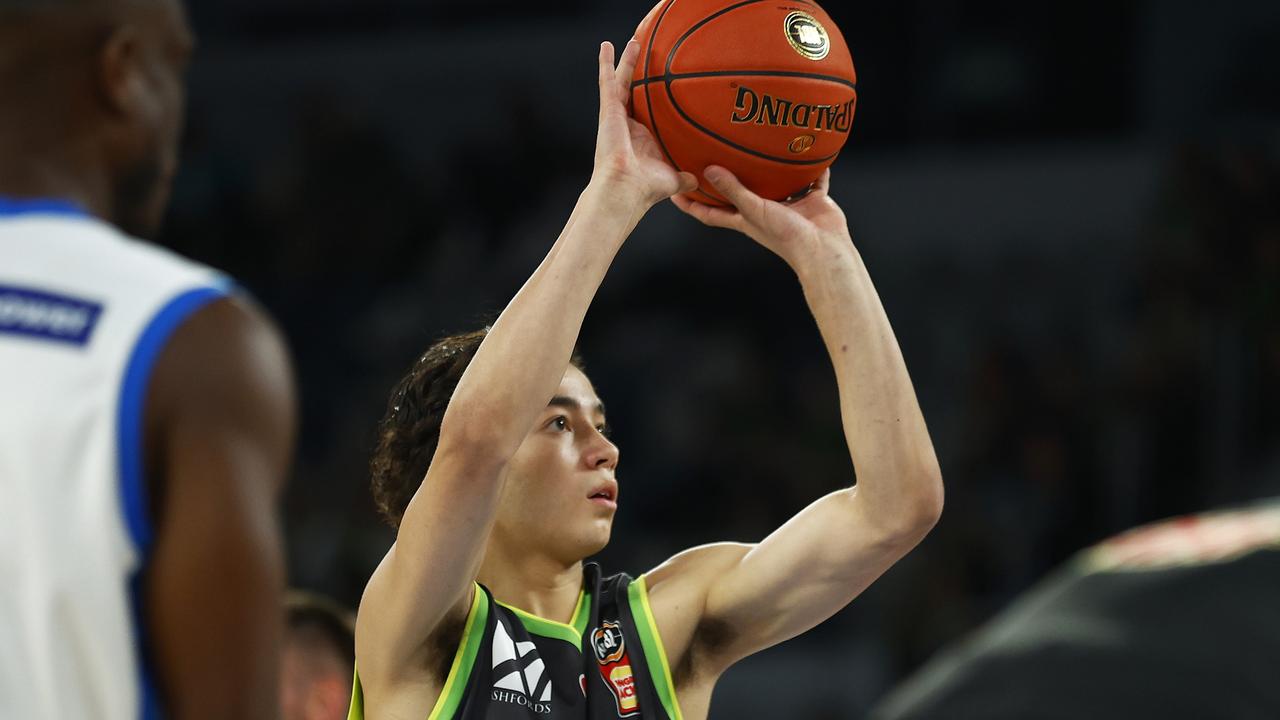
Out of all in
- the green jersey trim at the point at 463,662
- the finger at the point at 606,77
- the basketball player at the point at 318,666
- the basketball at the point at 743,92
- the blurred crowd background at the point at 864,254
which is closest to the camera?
the green jersey trim at the point at 463,662

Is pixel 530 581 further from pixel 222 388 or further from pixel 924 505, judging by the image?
pixel 222 388

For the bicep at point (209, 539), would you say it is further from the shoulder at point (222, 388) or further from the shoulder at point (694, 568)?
the shoulder at point (694, 568)

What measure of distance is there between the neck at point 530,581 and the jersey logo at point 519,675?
13 centimetres

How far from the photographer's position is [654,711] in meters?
2.81

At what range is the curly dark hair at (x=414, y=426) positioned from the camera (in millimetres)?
3006

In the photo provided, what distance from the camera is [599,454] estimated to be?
2.95 meters

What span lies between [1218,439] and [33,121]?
Answer: 7.86m

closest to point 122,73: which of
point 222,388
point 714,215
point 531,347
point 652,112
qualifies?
point 222,388

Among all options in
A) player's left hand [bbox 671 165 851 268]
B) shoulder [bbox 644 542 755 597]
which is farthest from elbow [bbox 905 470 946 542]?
player's left hand [bbox 671 165 851 268]

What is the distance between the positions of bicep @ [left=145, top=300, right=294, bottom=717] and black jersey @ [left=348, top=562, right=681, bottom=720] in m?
0.95

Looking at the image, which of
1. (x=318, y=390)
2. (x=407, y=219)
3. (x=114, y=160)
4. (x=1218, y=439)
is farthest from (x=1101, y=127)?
(x=114, y=160)

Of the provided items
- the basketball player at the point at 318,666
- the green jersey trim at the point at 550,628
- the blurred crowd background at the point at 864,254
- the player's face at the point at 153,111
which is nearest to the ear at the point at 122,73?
the player's face at the point at 153,111

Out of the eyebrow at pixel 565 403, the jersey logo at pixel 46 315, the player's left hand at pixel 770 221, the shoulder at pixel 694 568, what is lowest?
the shoulder at pixel 694 568

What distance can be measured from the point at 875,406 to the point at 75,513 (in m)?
1.53
